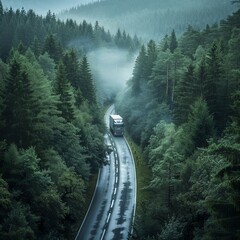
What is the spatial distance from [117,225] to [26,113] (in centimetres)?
1614

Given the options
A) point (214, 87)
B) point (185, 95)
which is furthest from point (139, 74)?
point (214, 87)

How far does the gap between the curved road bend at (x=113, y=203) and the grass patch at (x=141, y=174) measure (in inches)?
27.8

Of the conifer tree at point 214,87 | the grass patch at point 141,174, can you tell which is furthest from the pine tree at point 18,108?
the conifer tree at point 214,87

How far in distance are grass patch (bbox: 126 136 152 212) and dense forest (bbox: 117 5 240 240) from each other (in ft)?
2.51

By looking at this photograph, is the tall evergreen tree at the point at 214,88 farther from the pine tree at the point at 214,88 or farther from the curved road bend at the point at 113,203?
the curved road bend at the point at 113,203

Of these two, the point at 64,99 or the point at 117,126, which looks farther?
the point at 117,126

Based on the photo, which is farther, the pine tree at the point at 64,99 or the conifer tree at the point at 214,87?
the conifer tree at the point at 214,87

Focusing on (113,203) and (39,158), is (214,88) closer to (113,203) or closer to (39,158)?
(113,203)

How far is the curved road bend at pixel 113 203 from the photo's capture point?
4144 cm

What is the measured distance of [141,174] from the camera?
58719 mm

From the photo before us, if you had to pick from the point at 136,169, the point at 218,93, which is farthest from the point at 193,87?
the point at 136,169

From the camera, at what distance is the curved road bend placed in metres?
41.4

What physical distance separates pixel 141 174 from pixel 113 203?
10.9m

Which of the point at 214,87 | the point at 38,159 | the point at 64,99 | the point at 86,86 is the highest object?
the point at 214,87
